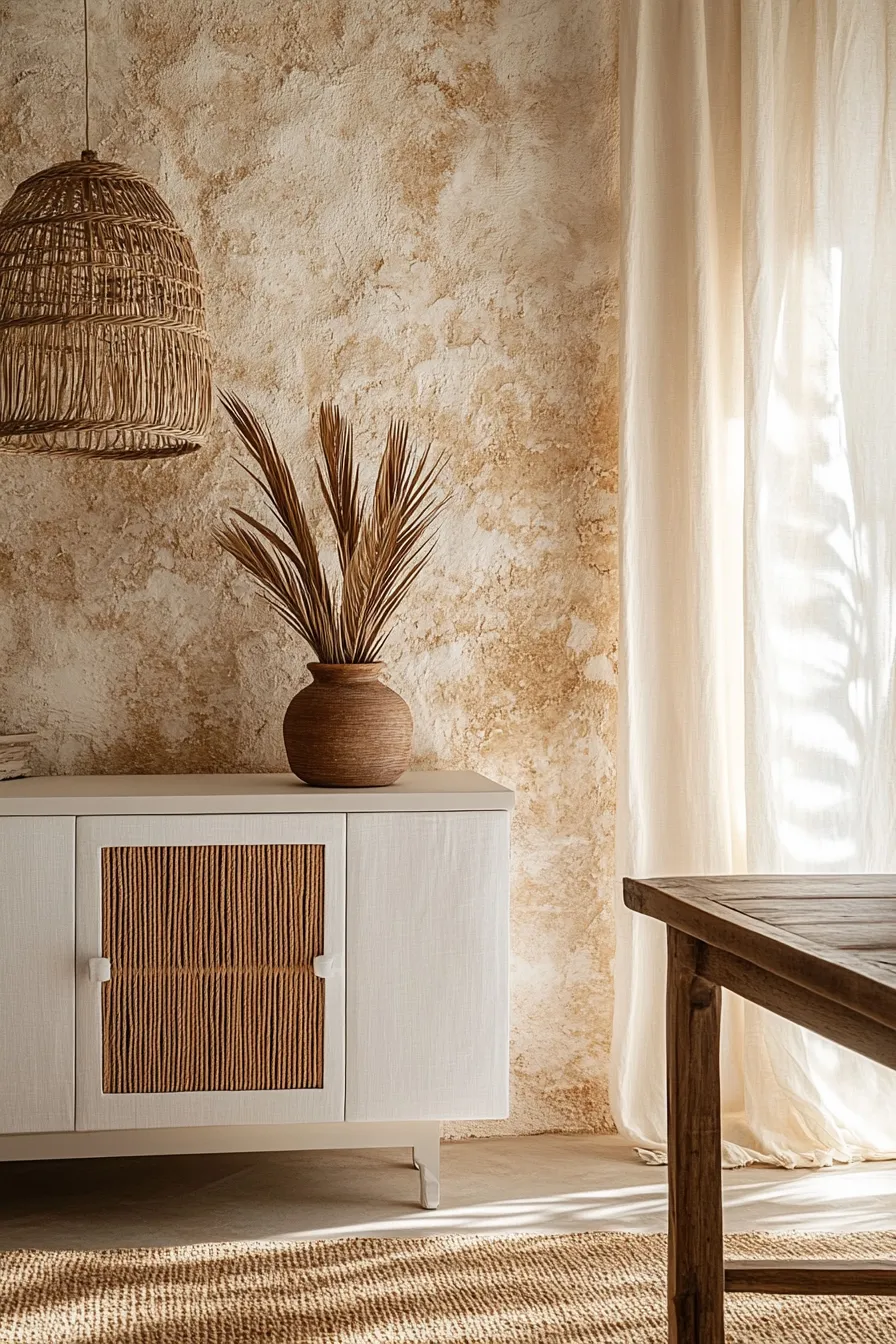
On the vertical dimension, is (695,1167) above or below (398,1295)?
above

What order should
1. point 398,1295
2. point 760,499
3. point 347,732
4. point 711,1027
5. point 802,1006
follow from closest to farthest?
point 802,1006
point 711,1027
point 398,1295
point 347,732
point 760,499

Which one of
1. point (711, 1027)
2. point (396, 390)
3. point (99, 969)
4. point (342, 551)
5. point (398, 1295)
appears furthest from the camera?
point (396, 390)

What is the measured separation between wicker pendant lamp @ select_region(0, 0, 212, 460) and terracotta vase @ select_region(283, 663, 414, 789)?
506mm

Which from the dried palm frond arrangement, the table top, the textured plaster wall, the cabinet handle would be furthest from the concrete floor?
the table top

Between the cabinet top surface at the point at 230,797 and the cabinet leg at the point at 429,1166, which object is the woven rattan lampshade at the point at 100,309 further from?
the cabinet leg at the point at 429,1166

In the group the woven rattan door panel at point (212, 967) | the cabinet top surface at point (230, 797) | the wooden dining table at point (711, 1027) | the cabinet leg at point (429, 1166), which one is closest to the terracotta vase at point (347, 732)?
the cabinet top surface at point (230, 797)

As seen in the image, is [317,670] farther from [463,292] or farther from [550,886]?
[463,292]

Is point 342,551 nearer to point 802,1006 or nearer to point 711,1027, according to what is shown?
point 711,1027

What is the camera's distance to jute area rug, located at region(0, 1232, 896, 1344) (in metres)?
1.77

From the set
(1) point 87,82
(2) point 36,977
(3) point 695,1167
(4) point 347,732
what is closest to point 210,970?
(2) point 36,977

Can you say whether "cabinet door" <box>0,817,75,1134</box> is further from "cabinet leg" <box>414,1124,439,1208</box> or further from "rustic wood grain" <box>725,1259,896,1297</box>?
"rustic wood grain" <box>725,1259,896,1297</box>

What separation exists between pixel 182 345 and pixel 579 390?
984 mm

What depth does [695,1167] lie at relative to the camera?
1.39 metres

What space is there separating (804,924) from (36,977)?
4.66 ft
